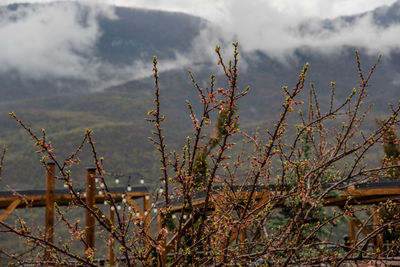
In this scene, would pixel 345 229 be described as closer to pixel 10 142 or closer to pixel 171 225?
pixel 171 225

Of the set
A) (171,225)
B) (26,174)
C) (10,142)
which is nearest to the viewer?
A: (171,225)

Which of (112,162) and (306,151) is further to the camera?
(112,162)

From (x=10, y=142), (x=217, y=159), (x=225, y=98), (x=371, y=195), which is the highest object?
(x=10, y=142)

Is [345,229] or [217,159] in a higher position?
[217,159]

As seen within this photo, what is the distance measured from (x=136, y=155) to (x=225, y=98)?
452 ft

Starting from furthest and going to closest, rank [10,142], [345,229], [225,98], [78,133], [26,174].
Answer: [78,133], [10,142], [26,174], [345,229], [225,98]

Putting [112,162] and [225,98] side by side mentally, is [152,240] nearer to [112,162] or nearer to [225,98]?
[225,98]

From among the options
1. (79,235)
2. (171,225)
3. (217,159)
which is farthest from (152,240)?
(171,225)

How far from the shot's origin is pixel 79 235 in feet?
7.72

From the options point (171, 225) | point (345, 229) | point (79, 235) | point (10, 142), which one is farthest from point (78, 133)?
point (79, 235)

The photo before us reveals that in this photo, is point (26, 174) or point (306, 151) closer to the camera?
point (306, 151)

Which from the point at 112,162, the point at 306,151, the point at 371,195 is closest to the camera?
the point at 371,195

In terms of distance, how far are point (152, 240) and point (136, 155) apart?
137511 mm

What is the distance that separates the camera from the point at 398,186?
420 inches
